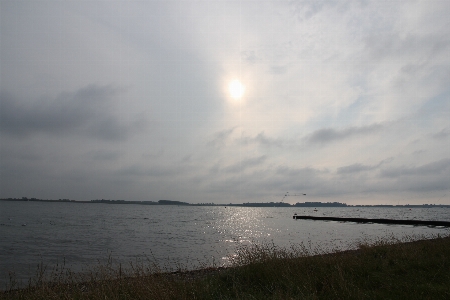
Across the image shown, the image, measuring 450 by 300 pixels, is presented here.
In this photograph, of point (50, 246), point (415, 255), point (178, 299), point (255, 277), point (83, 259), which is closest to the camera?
point (178, 299)

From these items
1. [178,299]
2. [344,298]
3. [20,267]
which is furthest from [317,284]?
[20,267]

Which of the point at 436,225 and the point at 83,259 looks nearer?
the point at 83,259

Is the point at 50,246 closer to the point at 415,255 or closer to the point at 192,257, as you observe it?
the point at 192,257

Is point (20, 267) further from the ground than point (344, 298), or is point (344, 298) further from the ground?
point (344, 298)

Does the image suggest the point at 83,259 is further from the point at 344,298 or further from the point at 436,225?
the point at 436,225

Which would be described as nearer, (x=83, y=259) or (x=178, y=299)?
(x=178, y=299)

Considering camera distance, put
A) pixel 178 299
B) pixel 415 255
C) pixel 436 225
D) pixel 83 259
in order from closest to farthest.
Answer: pixel 178 299, pixel 415 255, pixel 83 259, pixel 436 225

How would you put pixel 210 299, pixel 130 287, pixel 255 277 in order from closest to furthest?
1. pixel 210 299
2. pixel 130 287
3. pixel 255 277

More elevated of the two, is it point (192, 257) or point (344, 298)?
point (344, 298)

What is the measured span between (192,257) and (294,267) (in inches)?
631

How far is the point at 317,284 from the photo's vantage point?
10695 millimetres

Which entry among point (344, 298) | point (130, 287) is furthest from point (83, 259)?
point (344, 298)

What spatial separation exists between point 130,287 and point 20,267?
16.9 meters

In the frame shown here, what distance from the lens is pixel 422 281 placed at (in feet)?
34.3
